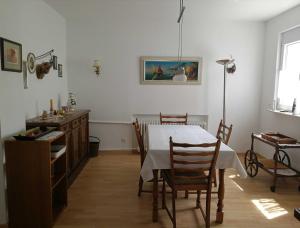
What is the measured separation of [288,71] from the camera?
4227 mm

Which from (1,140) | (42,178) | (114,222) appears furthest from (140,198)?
(1,140)

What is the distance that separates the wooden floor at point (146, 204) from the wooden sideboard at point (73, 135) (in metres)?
0.20

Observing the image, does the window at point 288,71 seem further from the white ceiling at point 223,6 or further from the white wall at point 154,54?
the white wall at point 154,54

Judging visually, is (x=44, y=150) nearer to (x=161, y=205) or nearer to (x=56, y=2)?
(x=161, y=205)

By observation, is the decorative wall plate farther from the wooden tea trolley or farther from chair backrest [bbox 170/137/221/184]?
the wooden tea trolley

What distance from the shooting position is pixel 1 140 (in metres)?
2.29

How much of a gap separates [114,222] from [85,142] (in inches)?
88.9

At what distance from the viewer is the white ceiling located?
3773 mm

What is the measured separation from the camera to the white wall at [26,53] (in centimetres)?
232

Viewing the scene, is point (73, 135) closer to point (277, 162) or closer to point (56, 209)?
point (56, 209)

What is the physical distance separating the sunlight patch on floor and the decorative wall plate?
3407mm

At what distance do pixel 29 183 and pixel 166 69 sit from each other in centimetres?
341

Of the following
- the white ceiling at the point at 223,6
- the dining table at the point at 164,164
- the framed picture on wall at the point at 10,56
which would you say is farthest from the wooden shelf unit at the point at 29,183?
the white ceiling at the point at 223,6

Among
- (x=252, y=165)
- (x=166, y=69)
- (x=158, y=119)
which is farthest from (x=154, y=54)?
(x=252, y=165)
